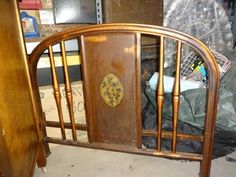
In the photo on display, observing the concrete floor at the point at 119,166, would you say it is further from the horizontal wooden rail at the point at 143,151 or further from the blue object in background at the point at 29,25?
the blue object in background at the point at 29,25

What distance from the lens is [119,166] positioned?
1.35 m

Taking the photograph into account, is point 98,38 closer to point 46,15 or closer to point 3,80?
point 3,80

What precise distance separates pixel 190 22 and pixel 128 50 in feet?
2.90

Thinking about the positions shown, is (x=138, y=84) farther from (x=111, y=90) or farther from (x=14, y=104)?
(x=14, y=104)

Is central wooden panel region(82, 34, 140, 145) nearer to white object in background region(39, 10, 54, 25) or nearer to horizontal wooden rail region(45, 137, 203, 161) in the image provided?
horizontal wooden rail region(45, 137, 203, 161)

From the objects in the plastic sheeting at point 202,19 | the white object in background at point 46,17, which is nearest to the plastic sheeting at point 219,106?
the plastic sheeting at point 202,19

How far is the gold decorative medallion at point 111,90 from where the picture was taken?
1062 millimetres

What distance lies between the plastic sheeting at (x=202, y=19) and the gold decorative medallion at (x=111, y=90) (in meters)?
0.84

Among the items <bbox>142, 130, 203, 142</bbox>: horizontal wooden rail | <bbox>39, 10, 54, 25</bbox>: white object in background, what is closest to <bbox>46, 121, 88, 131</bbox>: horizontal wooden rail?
<bbox>142, 130, 203, 142</bbox>: horizontal wooden rail

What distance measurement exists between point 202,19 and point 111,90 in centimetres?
101

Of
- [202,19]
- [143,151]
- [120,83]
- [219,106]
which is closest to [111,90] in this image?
[120,83]

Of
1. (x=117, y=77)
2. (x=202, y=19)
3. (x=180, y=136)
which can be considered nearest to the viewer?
(x=117, y=77)

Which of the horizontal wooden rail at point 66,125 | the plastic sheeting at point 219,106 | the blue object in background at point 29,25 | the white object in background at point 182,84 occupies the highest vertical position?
the blue object in background at point 29,25

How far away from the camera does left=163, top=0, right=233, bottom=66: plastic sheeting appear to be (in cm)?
162
